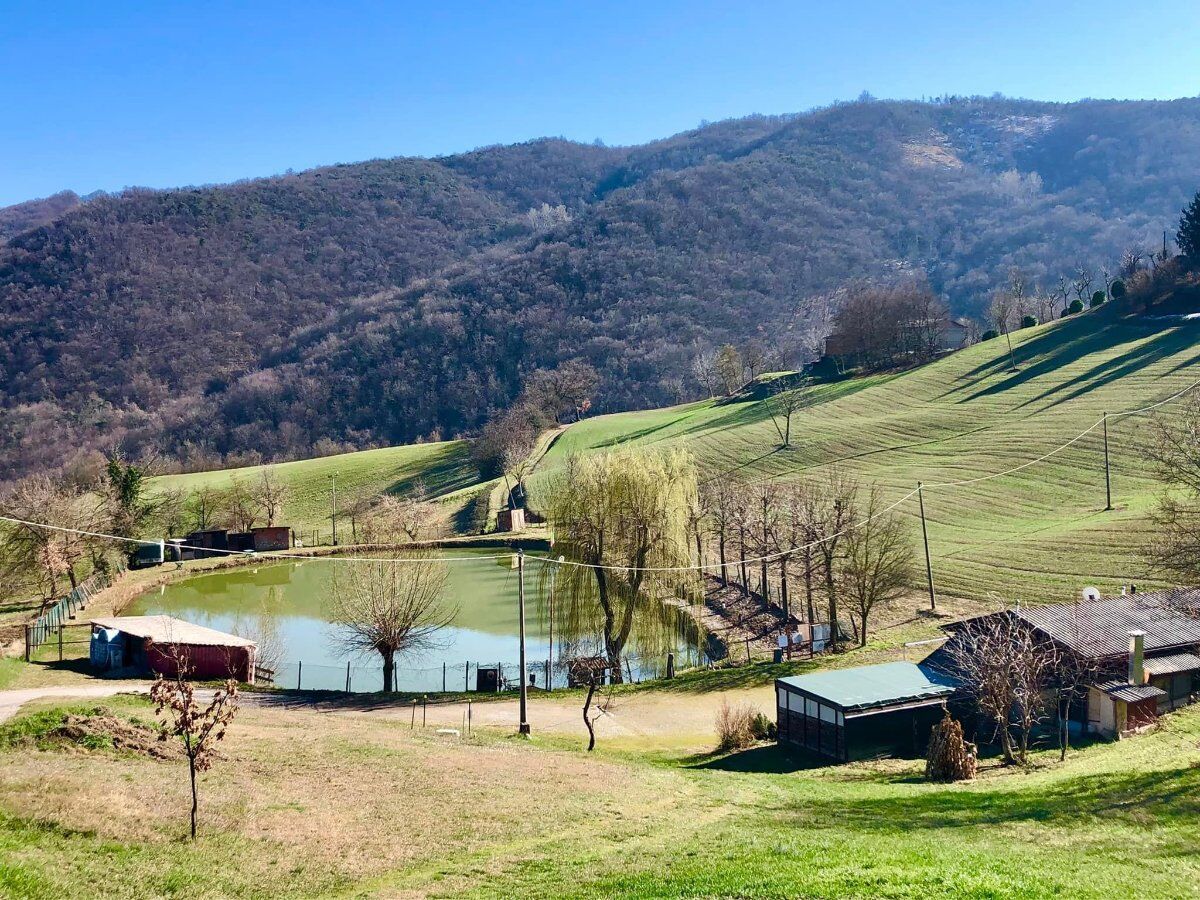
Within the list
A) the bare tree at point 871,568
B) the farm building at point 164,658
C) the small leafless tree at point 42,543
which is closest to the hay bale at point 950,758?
the bare tree at point 871,568

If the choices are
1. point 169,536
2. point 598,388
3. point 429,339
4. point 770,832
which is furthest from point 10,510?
point 429,339

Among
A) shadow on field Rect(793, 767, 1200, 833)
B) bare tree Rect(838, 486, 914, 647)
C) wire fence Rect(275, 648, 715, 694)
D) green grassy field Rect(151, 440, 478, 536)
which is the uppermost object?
green grassy field Rect(151, 440, 478, 536)

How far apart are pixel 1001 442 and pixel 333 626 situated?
42.7 metres

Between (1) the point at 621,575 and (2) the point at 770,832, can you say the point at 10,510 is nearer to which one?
(1) the point at 621,575

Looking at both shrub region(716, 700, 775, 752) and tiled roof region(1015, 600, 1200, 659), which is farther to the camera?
shrub region(716, 700, 775, 752)

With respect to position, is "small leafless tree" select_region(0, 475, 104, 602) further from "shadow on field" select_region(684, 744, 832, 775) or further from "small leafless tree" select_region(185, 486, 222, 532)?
"shadow on field" select_region(684, 744, 832, 775)

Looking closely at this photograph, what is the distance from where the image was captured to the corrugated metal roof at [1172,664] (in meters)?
26.0

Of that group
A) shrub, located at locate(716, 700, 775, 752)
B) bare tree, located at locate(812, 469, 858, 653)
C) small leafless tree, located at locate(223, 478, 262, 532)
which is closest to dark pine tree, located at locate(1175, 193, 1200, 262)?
bare tree, located at locate(812, 469, 858, 653)

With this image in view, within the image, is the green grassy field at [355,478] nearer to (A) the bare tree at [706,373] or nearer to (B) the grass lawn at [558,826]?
(A) the bare tree at [706,373]

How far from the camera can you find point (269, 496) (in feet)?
249

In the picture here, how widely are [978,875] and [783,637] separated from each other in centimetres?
2913

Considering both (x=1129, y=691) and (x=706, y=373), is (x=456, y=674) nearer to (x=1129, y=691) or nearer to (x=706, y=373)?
(x=1129, y=691)

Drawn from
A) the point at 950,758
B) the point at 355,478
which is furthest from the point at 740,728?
the point at 355,478

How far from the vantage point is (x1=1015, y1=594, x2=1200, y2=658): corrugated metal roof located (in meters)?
26.1
